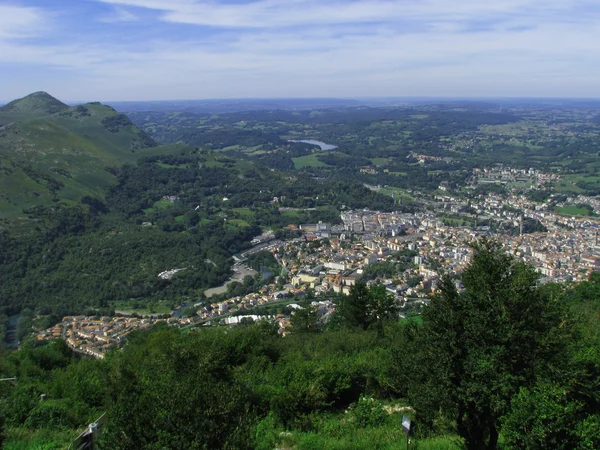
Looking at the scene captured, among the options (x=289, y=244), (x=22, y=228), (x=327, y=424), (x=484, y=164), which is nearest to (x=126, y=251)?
(x=22, y=228)

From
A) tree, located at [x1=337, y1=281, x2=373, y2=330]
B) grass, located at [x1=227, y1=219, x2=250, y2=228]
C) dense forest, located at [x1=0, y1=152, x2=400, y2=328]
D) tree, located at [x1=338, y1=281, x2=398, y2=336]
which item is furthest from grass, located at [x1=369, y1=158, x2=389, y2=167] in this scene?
tree, located at [x1=337, y1=281, x2=373, y2=330]

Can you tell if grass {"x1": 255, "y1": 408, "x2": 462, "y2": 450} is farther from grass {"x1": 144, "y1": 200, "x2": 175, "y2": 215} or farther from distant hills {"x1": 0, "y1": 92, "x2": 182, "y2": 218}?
grass {"x1": 144, "y1": 200, "x2": 175, "y2": 215}

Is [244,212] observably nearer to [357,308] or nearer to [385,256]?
[385,256]

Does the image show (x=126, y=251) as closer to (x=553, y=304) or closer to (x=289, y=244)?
(x=289, y=244)

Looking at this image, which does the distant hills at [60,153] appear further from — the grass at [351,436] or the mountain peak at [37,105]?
the grass at [351,436]

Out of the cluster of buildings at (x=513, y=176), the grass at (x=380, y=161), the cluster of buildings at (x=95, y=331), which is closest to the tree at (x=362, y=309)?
the cluster of buildings at (x=95, y=331)

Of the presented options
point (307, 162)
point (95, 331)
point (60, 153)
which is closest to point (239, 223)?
point (60, 153)
